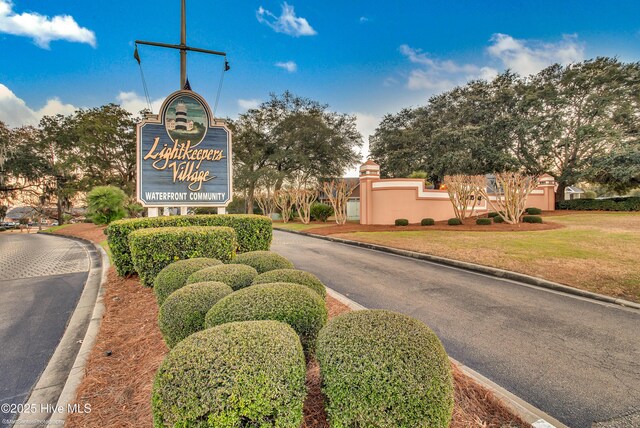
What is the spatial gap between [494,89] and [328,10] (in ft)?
75.2

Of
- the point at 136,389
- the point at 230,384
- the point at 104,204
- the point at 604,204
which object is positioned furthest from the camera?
the point at 604,204

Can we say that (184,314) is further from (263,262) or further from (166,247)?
(166,247)

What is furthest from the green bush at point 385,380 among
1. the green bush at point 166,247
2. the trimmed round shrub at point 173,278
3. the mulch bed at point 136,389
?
the green bush at point 166,247

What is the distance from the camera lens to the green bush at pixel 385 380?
162 centimetres

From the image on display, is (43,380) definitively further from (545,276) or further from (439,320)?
(545,276)

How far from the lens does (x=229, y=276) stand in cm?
328

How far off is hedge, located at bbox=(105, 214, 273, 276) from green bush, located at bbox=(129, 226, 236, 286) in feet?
3.93

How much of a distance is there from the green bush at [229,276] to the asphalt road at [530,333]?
2339 mm

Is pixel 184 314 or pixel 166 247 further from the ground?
pixel 166 247

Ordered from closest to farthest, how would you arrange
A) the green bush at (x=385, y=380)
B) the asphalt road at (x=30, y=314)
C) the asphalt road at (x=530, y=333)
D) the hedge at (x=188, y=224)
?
the green bush at (x=385, y=380) < the asphalt road at (x=530, y=333) < the asphalt road at (x=30, y=314) < the hedge at (x=188, y=224)

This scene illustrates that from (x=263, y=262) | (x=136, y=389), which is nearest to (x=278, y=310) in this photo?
(x=136, y=389)

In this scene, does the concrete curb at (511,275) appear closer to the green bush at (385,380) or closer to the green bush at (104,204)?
the green bush at (385,380)

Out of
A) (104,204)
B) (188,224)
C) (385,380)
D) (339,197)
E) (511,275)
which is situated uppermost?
(339,197)

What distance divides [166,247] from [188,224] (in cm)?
185
